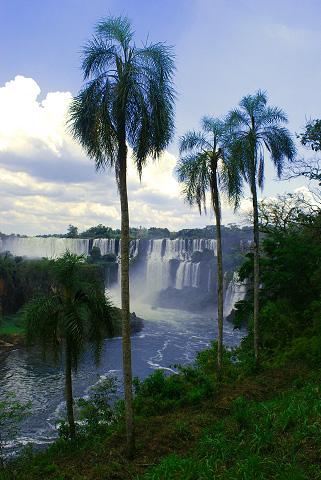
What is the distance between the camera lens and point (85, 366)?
33375 mm

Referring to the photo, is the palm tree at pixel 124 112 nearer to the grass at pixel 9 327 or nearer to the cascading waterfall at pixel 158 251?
the grass at pixel 9 327

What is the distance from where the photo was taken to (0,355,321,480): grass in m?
6.49

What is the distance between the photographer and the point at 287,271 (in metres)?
19.9

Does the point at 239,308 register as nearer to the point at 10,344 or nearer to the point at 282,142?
the point at 282,142

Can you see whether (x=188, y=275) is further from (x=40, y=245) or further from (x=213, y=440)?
(x=213, y=440)

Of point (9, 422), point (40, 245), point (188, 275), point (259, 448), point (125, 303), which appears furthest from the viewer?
point (40, 245)

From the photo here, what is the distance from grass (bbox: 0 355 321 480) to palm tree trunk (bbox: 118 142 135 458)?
2.20ft

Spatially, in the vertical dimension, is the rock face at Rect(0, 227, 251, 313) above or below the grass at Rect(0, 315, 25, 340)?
above

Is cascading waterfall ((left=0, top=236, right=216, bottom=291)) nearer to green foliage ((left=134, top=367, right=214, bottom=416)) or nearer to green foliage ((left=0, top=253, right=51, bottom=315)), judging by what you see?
green foliage ((left=0, top=253, right=51, bottom=315))

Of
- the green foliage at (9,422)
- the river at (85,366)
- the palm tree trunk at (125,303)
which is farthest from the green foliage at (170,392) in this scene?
the palm tree trunk at (125,303)

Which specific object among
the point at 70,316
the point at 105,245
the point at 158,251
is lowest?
the point at 70,316

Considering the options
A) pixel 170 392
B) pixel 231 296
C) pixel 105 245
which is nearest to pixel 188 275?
pixel 231 296

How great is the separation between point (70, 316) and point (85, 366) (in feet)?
72.7

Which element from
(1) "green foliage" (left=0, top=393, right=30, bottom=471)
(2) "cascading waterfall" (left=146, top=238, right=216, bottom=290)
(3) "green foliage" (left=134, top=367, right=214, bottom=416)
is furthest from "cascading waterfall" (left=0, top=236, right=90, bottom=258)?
(3) "green foliage" (left=134, top=367, right=214, bottom=416)
